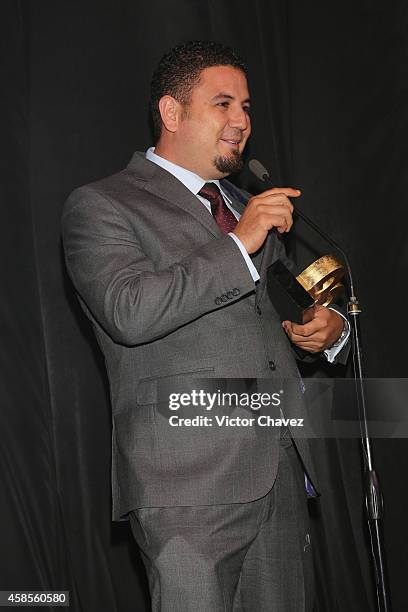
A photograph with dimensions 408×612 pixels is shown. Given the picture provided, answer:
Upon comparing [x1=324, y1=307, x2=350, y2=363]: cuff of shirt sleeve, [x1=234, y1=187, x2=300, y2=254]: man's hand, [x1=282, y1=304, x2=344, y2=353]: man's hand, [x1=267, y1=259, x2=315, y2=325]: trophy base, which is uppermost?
[x1=234, y1=187, x2=300, y2=254]: man's hand

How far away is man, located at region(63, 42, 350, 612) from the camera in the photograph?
1516mm

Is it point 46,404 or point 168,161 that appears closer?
point 168,161

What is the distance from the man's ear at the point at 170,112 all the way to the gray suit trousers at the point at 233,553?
2.54ft

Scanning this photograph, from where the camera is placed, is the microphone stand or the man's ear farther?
the man's ear

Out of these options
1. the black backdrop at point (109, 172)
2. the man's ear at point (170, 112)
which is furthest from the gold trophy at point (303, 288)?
the black backdrop at point (109, 172)

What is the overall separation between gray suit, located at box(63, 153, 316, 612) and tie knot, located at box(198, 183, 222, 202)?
0.29 feet

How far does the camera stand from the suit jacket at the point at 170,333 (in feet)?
5.00

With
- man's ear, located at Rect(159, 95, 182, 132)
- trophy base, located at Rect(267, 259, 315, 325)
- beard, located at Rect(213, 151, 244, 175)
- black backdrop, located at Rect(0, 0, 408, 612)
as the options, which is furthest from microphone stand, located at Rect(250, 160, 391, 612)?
black backdrop, located at Rect(0, 0, 408, 612)

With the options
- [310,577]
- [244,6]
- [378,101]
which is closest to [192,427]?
[310,577]

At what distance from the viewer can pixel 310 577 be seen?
1690 mm

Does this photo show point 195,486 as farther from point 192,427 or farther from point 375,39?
point 375,39

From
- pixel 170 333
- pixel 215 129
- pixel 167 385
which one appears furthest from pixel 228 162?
pixel 167 385

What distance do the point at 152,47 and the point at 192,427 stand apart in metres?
1.38

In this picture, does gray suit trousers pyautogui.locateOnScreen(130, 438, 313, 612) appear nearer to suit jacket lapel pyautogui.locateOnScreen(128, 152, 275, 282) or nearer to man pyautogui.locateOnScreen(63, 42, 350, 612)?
man pyautogui.locateOnScreen(63, 42, 350, 612)
